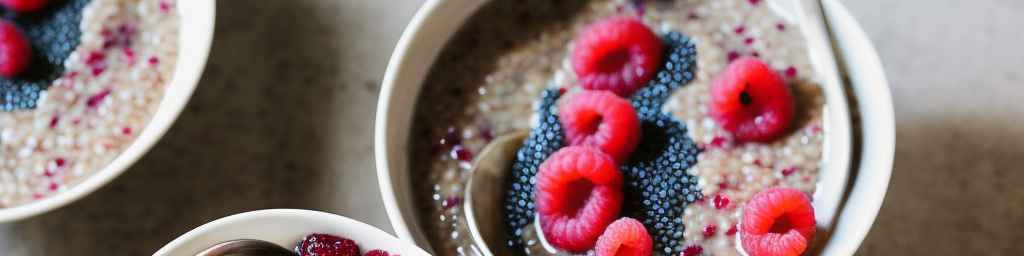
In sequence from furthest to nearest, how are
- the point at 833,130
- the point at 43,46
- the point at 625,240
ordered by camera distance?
the point at 43,46 < the point at 833,130 < the point at 625,240

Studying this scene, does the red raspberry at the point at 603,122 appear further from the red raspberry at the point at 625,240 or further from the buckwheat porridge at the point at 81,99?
the buckwheat porridge at the point at 81,99

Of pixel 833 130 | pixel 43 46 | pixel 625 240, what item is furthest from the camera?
pixel 43 46

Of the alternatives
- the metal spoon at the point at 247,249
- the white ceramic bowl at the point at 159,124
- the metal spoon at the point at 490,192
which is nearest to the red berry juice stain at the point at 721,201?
the metal spoon at the point at 490,192

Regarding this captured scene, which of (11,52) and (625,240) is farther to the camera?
(11,52)

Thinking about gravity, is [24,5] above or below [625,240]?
above

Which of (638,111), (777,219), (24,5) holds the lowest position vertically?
(777,219)

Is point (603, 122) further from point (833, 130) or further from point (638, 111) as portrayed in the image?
point (833, 130)

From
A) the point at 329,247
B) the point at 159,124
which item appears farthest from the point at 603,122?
the point at 159,124
